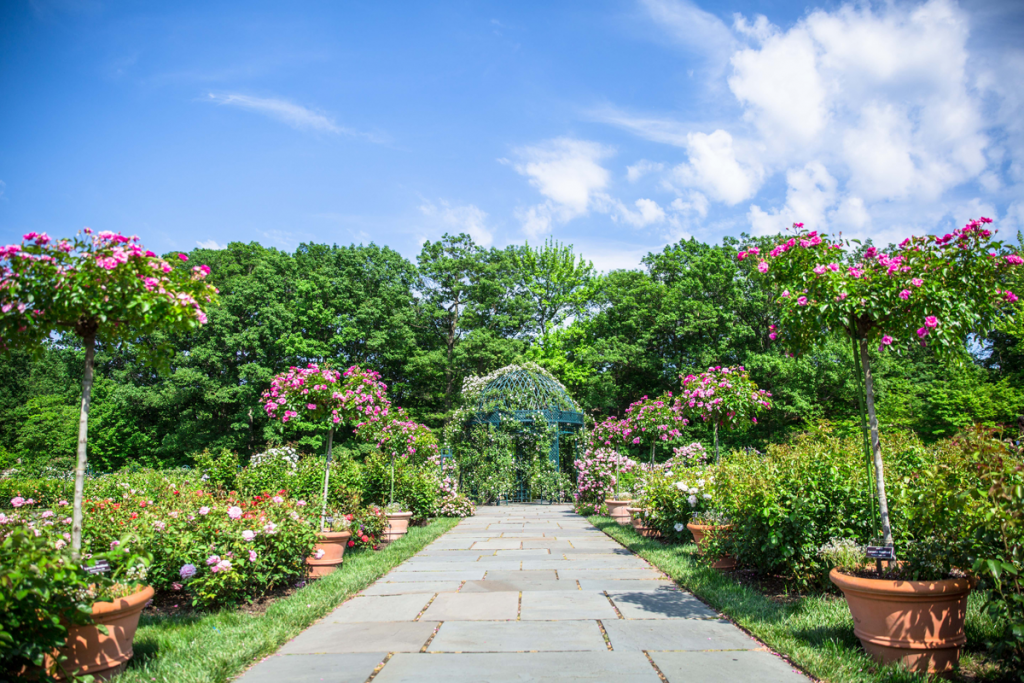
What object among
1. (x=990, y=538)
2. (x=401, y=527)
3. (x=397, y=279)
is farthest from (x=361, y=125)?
(x=397, y=279)

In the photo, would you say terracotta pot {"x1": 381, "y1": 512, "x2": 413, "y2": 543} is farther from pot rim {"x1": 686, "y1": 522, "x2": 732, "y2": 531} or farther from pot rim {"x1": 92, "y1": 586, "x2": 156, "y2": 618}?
pot rim {"x1": 92, "y1": 586, "x2": 156, "y2": 618}

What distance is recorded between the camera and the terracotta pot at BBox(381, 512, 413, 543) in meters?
8.26

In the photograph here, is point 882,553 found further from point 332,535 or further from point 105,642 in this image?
point 332,535

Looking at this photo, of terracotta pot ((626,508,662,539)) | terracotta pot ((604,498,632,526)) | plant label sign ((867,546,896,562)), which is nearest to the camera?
plant label sign ((867,546,896,562))

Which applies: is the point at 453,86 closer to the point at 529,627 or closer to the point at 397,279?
the point at 529,627

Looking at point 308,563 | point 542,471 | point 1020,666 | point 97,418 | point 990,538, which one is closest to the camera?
point 1020,666

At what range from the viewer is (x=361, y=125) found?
848cm

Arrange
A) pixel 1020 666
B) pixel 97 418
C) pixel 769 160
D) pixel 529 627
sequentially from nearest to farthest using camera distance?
pixel 1020 666 < pixel 529 627 < pixel 769 160 < pixel 97 418

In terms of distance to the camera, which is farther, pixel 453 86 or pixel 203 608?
pixel 453 86

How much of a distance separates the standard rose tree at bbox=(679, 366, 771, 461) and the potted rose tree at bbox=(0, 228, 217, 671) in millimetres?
6973

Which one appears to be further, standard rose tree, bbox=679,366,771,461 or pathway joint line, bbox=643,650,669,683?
standard rose tree, bbox=679,366,771,461

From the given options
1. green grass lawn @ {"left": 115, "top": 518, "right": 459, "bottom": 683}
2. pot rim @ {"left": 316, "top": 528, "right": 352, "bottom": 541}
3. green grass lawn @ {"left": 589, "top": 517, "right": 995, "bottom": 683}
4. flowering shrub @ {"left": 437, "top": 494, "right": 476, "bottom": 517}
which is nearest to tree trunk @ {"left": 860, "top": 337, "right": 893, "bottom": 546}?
green grass lawn @ {"left": 589, "top": 517, "right": 995, "bottom": 683}

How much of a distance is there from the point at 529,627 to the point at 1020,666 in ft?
8.28

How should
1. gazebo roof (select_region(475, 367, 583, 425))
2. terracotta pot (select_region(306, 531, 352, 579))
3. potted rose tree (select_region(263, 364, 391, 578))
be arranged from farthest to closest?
gazebo roof (select_region(475, 367, 583, 425))
potted rose tree (select_region(263, 364, 391, 578))
terracotta pot (select_region(306, 531, 352, 579))
